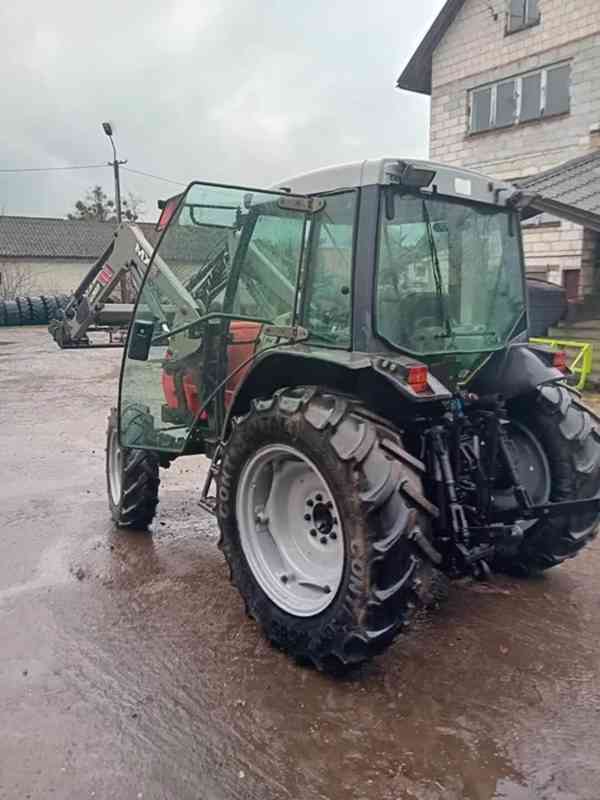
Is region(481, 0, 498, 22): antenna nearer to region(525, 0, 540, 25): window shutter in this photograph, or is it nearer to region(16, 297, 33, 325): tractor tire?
region(525, 0, 540, 25): window shutter

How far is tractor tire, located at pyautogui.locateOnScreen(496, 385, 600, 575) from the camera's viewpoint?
3.59m

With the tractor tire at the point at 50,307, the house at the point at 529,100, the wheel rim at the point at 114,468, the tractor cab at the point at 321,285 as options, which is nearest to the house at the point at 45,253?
the tractor tire at the point at 50,307

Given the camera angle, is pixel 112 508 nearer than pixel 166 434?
No

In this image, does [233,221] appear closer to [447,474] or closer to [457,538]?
[447,474]

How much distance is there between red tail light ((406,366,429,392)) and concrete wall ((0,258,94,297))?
35718mm

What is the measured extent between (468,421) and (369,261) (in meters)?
0.95

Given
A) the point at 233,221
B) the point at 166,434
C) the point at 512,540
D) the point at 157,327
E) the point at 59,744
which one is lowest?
the point at 59,744

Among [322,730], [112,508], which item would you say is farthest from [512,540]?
[112,508]

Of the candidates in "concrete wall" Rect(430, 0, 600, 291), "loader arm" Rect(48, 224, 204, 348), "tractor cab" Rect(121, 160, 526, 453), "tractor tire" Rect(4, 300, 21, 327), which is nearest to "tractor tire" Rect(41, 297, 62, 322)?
"tractor tire" Rect(4, 300, 21, 327)

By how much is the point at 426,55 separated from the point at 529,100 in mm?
4250

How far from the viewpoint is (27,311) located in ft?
82.9

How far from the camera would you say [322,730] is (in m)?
2.59

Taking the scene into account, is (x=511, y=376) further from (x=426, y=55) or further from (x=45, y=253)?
(x=45, y=253)

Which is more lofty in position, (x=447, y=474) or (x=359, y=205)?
(x=359, y=205)
